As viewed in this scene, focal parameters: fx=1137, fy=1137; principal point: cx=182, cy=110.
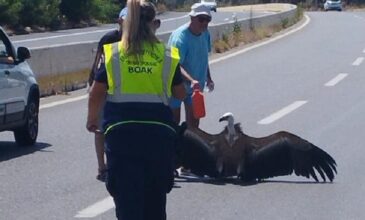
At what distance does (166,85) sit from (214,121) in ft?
33.7

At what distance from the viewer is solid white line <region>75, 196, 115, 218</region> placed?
30.8ft

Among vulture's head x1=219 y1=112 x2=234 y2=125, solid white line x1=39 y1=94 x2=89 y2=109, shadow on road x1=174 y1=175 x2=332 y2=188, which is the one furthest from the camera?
solid white line x1=39 y1=94 x2=89 y2=109

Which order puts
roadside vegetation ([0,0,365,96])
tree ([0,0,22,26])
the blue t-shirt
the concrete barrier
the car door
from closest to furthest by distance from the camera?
the blue t-shirt < the car door < the concrete barrier < roadside vegetation ([0,0,365,96]) < tree ([0,0,22,26])

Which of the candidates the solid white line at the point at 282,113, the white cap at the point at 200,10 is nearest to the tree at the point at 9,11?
the solid white line at the point at 282,113

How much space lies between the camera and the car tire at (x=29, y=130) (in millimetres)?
13562

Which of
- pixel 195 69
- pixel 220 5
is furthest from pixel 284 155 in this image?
pixel 220 5

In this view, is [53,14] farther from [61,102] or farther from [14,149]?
[14,149]

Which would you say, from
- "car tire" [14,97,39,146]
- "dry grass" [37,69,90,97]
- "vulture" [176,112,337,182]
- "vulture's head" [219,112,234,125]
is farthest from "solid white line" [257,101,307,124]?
"vulture's head" [219,112,234,125]

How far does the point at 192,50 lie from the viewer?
37.6 feet

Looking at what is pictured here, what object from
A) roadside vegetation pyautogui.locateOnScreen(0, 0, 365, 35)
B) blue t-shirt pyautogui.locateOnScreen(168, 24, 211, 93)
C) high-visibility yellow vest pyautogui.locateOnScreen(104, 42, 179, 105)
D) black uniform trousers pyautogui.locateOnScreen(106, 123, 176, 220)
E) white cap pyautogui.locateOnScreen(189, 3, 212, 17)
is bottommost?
roadside vegetation pyautogui.locateOnScreen(0, 0, 365, 35)

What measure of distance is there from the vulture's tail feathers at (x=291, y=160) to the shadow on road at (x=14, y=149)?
310 centimetres

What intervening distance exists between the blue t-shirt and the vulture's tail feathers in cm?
97

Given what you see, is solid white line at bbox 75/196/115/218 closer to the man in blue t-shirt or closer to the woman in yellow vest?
the man in blue t-shirt

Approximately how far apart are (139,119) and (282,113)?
11723mm
